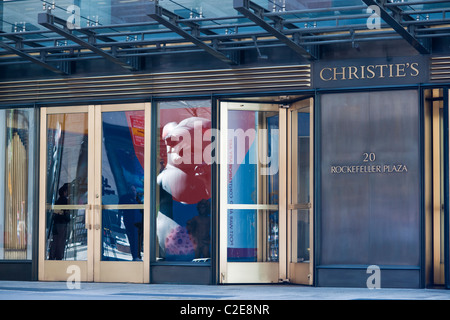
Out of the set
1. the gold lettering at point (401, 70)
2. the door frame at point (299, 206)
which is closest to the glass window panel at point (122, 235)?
the door frame at point (299, 206)

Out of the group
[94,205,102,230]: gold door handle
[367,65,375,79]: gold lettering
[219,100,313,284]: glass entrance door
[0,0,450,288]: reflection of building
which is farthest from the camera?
[94,205,102,230]: gold door handle

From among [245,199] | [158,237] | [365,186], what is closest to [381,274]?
[365,186]

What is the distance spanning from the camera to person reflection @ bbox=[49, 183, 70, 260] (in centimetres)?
1602

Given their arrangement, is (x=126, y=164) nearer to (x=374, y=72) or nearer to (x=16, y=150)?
(x=16, y=150)

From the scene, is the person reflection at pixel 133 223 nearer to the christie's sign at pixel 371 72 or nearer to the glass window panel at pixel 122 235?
the glass window panel at pixel 122 235

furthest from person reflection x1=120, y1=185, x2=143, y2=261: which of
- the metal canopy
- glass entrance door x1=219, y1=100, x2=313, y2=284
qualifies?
the metal canopy

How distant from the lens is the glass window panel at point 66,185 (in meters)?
15.9

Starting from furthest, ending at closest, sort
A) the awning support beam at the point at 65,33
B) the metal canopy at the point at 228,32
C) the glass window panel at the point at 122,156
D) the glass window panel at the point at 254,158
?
the glass window panel at the point at 122,156, the glass window panel at the point at 254,158, the awning support beam at the point at 65,33, the metal canopy at the point at 228,32

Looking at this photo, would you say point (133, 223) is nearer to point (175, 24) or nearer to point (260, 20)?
point (175, 24)

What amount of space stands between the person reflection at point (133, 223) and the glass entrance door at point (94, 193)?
14mm

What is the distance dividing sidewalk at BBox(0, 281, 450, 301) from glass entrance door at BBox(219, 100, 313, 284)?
22.0 inches

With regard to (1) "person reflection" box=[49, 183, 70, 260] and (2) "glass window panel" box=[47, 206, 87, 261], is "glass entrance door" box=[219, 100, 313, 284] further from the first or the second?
(1) "person reflection" box=[49, 183, 70, 260]

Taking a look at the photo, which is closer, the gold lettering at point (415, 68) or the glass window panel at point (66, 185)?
the gold lettering at point (415, 68)

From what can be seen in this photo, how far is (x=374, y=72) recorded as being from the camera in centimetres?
1432
